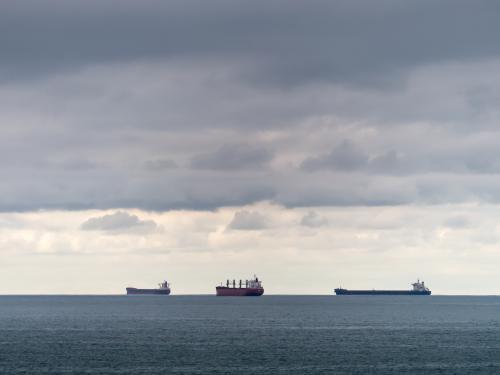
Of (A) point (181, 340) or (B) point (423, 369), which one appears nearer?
(B) point (423, 369)

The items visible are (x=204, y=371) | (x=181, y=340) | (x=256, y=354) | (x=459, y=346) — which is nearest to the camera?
(x=204, y=371)

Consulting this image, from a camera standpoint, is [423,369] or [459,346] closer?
[423,369]

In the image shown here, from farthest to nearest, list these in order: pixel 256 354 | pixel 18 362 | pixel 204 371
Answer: pixel 256 354
pixel 18 362
pixel 204 371

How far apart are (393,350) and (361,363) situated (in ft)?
76.0

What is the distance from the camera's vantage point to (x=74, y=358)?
6014 inches

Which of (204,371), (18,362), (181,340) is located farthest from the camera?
(181,340)

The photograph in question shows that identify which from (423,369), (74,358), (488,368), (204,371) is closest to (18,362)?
(74,358)

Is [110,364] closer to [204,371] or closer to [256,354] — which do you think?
[204,371]

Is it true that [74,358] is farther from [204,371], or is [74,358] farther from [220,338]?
[220,338]

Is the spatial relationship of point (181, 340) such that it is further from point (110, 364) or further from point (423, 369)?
point (423, 369)

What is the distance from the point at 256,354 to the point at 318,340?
3552 centimetres

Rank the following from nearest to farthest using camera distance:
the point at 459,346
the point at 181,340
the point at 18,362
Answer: the point at 18,362
the point at 459,346
the point at 181,340

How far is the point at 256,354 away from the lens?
16100 centimetres

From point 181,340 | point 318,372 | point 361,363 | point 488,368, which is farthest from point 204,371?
point 181,340
